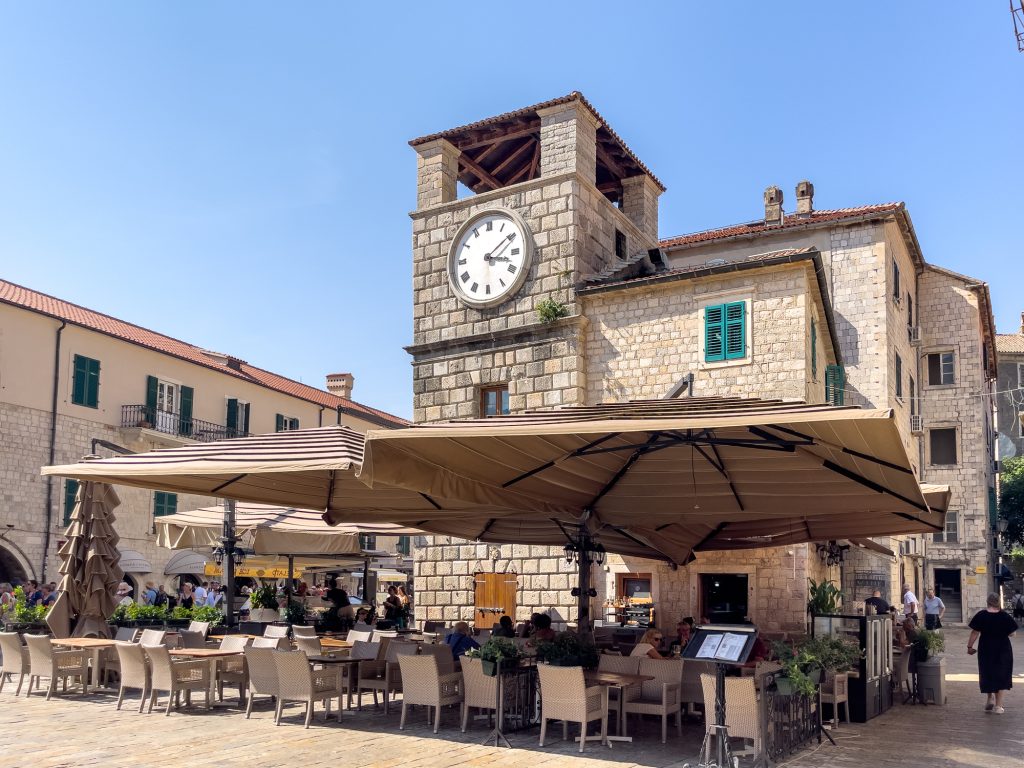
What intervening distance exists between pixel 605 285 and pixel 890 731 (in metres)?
9.21

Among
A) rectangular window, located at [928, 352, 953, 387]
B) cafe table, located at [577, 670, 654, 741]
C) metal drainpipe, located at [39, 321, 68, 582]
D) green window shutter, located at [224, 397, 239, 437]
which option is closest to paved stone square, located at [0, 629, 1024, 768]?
cafe table, located at [577, 670, 654, 741]

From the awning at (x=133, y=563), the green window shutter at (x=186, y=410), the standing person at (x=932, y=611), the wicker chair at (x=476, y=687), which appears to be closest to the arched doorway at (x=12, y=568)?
the awning at (x=133, y=563)

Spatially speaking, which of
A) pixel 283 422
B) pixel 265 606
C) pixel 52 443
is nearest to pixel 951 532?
pixel 283 422

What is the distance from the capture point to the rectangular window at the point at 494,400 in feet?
59.1

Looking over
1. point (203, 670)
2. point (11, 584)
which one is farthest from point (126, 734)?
point (11, 584)

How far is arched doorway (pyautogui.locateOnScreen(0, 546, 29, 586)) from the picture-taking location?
25.5 m

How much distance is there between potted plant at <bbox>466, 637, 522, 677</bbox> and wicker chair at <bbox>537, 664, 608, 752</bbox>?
441 mm

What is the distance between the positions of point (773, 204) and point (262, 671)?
21.3m

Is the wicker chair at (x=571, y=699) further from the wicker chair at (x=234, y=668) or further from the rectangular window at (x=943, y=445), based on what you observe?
the rectangular window at (x=943, y=445)

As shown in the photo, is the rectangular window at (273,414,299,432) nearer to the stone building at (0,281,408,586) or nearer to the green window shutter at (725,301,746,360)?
the stone building at (0,281,408,586)

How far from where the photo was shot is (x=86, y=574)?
472 inches

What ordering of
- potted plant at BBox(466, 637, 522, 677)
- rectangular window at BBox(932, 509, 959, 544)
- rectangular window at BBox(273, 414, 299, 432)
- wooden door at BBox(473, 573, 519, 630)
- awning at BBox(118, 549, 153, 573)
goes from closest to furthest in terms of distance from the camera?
potted plant at BBox(466, 637, 522, 677), wooden door at BBox(473, 573, 519, 630), awning at BBox(118, 549, 153, 573), rectangular window at BBox(932, 509, 959, 544), rectangular window at BBox(273, 414, 299, 432)

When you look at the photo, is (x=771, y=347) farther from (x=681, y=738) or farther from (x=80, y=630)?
(x=80, y=630)

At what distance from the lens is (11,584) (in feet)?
83.0
